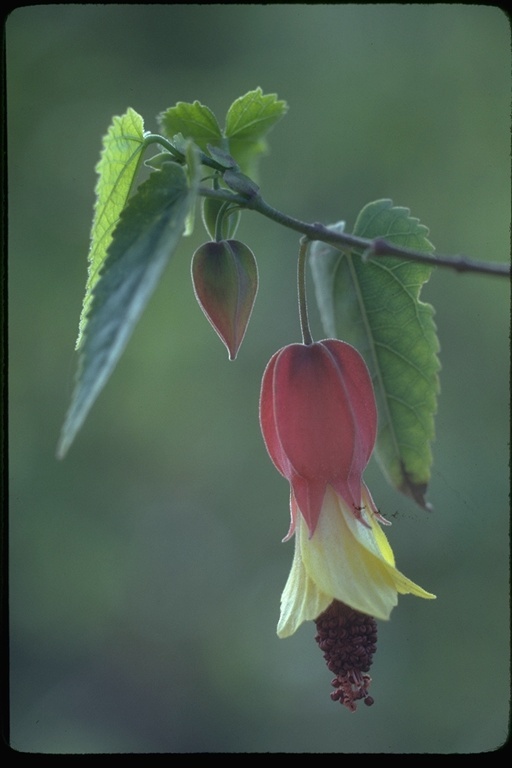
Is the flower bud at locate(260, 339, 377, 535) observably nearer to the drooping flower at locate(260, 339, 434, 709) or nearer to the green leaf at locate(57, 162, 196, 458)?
the drooping flower at locate(260, 339, 434, 709)

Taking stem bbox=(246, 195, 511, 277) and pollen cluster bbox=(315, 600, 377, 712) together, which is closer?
stem bbox=(246, 195, 511, 277)

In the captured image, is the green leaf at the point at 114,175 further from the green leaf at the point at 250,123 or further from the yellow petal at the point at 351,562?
the yellow petal at the point at 351,562

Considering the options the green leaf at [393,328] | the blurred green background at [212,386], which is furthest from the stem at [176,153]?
the blurred green background at [212,386]

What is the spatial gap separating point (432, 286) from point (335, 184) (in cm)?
36

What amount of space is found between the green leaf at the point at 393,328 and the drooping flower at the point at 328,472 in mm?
53

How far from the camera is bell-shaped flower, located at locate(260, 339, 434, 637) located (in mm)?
671

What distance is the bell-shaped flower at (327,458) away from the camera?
67 cm

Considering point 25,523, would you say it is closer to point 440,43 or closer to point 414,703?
point 414,703

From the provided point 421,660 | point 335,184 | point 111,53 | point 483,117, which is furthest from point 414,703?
point 111,53

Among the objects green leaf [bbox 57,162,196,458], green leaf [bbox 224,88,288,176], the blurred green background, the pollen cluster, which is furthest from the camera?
the blurred green background

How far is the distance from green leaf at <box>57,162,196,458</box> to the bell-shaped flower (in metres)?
0.17

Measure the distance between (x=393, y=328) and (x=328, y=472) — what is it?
0.14 meters

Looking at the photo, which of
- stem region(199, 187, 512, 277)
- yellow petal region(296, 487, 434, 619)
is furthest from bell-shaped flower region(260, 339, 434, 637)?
stem region(199, 187, 512, 277)

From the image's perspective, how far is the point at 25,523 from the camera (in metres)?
2.55
